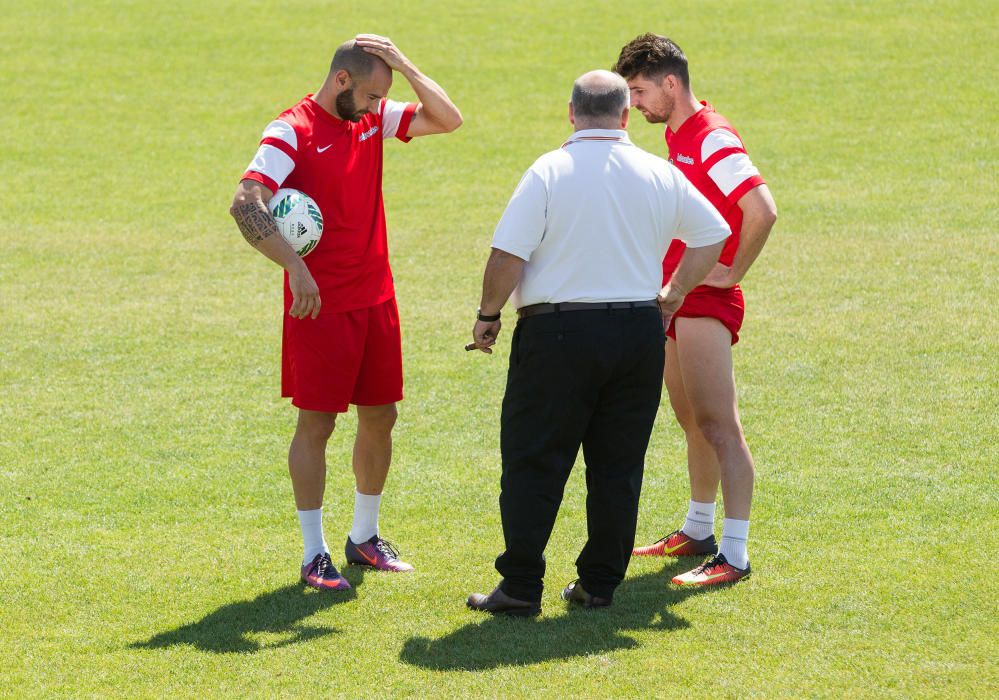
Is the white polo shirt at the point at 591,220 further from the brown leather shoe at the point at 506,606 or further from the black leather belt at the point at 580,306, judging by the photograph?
the brown leather shoe at the point at 506,606

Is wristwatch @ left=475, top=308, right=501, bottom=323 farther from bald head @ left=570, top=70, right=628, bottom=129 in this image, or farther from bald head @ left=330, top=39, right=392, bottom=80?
bald head @ left=330, top=39, right=392, bottom=80

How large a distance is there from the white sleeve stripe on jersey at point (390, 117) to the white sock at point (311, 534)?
67.4 inches

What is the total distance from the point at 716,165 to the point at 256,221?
194 cm

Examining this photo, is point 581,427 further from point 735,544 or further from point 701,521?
point 701,521

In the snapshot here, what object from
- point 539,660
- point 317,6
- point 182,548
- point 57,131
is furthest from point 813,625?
point 317,6

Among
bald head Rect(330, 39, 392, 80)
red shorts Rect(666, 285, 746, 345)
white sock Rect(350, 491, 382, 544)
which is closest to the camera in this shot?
bald head Rect(330, 39, 392, 80)

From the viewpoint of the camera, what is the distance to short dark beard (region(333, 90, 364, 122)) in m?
5.25

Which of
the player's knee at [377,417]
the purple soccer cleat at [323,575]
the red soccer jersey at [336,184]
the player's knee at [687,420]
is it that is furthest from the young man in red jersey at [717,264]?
the purple soccer cleat at [323,575]

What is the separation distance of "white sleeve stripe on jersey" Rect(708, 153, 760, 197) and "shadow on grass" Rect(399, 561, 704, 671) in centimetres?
173

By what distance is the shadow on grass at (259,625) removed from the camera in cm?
483

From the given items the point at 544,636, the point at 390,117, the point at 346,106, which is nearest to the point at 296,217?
the point at 346,106

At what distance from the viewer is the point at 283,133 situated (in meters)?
5.15

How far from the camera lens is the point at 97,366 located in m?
8.73

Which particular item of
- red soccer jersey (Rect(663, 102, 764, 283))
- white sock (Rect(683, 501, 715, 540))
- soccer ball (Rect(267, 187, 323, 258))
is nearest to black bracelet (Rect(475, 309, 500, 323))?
soccer ball (Rect(267, 187, 323, 258))
